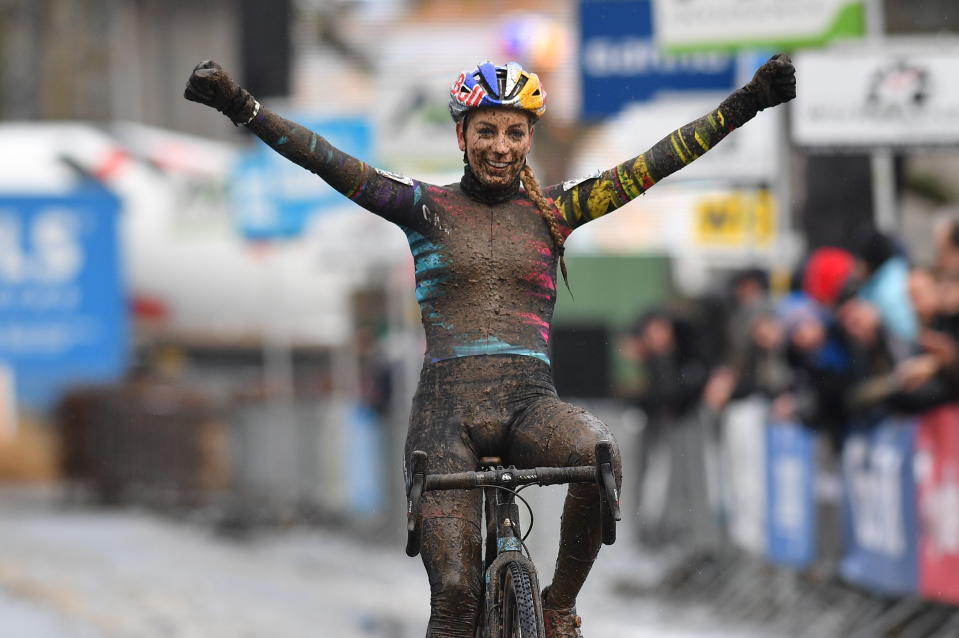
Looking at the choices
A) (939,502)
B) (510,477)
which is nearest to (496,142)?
(510,477)

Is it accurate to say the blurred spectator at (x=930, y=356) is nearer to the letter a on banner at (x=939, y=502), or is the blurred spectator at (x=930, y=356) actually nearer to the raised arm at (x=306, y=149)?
the letter a on banner at (x=939, y=502)

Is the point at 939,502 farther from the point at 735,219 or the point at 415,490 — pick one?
the point at 735,219

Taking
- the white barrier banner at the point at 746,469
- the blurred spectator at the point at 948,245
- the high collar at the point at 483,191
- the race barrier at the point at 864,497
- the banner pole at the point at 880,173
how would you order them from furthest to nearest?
the white barrier banner at the point at 746,469
the banner pole at the point at 880,173
the race barrier at the point at 864,497
the blurred spectator at the point at 948,245
the high collar at the point at 483,191

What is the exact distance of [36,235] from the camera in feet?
80.2

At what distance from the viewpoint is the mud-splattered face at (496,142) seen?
6777mm

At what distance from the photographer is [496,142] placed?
22.2ft

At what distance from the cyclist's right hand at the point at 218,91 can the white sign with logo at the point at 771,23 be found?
5971mm

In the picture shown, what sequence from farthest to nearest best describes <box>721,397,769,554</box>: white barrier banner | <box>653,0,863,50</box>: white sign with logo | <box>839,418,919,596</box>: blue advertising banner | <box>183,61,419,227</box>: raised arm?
<box>721,397,769,554</box>: white barrier banner
<box>653,0,863,50</box>: white sign with logo
<box>839,418,919,596</box>: blue advertising banner
<box>183,61,419,227</box>: raised arm

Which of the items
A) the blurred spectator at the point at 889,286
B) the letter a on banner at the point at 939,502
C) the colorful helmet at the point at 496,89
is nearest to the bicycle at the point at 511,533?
the colorful helmet at the point at 496,89

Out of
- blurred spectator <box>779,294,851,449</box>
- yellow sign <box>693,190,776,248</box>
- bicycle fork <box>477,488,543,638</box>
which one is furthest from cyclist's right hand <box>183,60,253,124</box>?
yellow sign <box>693,190,776,248</box>

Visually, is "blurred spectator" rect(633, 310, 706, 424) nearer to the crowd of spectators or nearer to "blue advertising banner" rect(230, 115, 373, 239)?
the crowd of spectators

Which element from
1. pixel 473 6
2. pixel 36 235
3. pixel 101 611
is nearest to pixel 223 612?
pixel 101 611

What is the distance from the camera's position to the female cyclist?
6.70 metres

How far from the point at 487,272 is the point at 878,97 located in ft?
18.2
